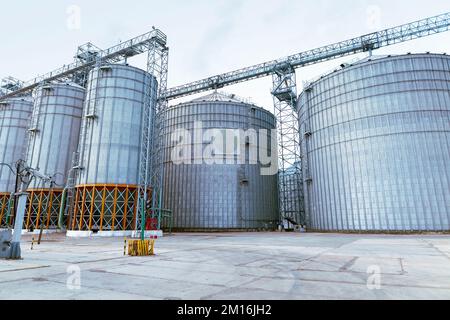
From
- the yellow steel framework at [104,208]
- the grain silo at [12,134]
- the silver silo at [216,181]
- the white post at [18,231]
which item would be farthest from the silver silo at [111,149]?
the white post at [18,231]

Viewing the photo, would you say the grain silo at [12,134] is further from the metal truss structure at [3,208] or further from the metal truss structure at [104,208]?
the metal truss structure at [104,208]

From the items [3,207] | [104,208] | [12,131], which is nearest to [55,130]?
[12,131]

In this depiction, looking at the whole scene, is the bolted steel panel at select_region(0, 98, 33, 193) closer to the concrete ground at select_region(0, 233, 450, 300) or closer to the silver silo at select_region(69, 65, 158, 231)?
the silver silo at select_region(69, 65, 158, 231)

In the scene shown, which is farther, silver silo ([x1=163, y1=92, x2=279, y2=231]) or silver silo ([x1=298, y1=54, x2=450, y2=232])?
silver silo ([x1=163, y1=92, x2=279, y2=231])

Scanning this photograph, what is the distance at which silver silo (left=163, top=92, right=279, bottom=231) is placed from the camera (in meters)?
48.0

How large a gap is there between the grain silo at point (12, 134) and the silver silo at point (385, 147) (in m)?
48.7

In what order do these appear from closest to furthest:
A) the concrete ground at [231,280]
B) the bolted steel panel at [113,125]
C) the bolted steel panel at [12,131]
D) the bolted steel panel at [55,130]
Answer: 1. the concrete ground at [231,280]
2. the bolted steel panel at [113,125]
3. the bolted steel panel at [55,130]
4. the bolted steel panel at [12,131]

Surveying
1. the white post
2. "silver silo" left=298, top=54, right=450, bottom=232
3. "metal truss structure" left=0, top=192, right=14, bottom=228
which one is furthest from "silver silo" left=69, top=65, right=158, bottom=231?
"silver silo" left=298, top=54, right=450, bottom=232

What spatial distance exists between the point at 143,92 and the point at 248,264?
3397 centimetres

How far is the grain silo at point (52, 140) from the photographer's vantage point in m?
40.6

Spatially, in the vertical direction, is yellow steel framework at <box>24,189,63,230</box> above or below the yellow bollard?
above

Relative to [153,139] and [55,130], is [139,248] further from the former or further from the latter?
[55,130]

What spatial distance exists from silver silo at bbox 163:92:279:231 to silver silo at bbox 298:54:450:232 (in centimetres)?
1147
